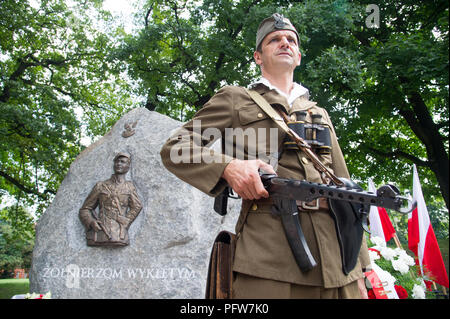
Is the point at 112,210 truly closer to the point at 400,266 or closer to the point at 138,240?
→ the point at 138,240

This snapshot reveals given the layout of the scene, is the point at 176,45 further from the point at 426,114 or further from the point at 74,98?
the point at 426,114

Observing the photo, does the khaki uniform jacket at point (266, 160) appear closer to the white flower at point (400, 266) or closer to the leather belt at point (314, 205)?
the leather belt at point (314, 205)

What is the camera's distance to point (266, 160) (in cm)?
194

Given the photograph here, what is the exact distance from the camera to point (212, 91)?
10875mm

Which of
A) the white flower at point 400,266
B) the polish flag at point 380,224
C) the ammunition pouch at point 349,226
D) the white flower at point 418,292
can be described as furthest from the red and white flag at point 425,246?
the ammunition pouch at point 349,226

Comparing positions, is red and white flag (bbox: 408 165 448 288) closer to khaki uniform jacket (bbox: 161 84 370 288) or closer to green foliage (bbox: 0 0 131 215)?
khaki uniform jacket (bbox: 161 84 370 288)

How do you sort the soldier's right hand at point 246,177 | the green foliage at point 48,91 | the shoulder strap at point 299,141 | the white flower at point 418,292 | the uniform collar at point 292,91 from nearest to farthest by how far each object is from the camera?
the soldier's right hand at point 246,177, the shoulder strap at point 299,141, the uniform collar at point 292,91, the white flower at point 418,292, the green foliage at point 48,91

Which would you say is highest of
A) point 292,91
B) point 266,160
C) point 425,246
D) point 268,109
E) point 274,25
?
point 274,25

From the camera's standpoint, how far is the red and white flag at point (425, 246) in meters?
6.17

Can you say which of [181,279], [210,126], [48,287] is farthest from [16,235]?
[210,126]

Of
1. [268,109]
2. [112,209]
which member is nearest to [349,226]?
[268,109]

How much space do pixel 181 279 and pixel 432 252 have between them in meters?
4.33

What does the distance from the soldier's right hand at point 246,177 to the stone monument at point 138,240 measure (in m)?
3.53

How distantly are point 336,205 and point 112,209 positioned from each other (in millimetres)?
4119
